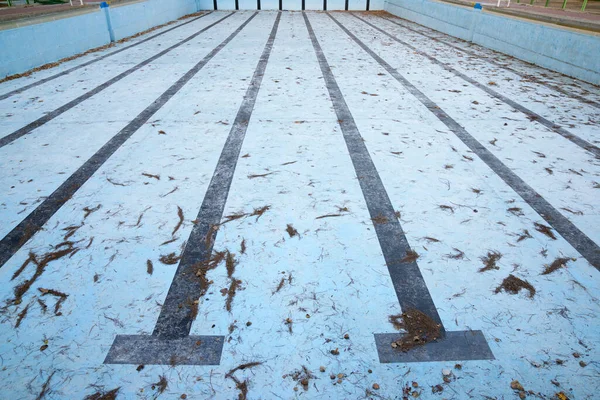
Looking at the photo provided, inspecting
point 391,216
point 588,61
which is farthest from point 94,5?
point 588,61

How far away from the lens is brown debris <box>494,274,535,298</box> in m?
2.01

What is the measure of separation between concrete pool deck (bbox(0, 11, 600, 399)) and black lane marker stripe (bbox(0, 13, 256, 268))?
0.02 metres

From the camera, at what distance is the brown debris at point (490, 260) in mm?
2166

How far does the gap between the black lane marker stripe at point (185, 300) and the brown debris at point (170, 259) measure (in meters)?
0.04

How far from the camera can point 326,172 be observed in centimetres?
324

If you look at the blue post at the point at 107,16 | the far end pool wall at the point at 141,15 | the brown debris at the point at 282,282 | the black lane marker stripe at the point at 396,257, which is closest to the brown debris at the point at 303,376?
the black lane marker stripe at the point at 396,257

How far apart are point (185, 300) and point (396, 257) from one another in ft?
4.15

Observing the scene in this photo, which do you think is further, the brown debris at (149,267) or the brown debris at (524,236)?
the brown debris at (524,236)

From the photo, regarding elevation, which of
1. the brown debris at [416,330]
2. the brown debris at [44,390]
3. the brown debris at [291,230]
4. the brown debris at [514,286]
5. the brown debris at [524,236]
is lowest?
the brown debris at [44,390]

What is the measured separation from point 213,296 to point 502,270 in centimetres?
167

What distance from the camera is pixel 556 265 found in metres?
2.18

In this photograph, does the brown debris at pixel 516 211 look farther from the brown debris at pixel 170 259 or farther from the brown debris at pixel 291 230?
the brown debris at pixel 170 259

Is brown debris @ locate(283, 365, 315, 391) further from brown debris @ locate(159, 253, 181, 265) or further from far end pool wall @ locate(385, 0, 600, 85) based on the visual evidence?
far end pool wall @ locate(385, 0, 600, 85)

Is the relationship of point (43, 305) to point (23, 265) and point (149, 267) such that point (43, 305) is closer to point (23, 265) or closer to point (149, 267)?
point (23, 265)
